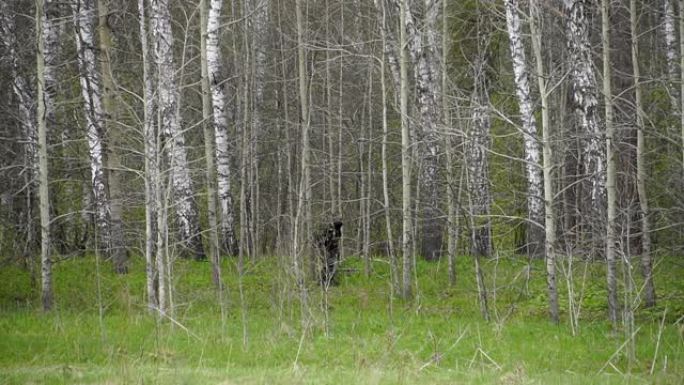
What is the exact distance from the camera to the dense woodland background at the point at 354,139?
12.7 meters

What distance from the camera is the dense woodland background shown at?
12656 mm

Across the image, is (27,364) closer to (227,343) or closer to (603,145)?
(227,343)

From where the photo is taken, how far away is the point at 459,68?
24.3m

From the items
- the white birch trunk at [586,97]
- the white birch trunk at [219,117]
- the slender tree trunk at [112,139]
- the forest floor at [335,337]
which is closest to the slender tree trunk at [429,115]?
the white birch trunk at [586,97]

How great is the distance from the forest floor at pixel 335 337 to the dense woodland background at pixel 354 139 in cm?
56

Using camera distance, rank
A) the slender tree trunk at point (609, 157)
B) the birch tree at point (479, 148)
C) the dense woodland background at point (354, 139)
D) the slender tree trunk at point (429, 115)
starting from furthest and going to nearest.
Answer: the slender tree trunk at point (429, 115) < the birch tree at point (479, 148) < the dense woodland background at point (354, 139) < the slender tree trunk at point (609, 157)

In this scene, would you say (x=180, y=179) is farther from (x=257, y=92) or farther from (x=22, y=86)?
(x=257, y=92)

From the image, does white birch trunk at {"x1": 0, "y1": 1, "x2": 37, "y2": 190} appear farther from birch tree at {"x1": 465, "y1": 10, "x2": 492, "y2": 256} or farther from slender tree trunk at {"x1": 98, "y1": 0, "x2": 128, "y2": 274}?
birch tree at {"x1": 465, "y1": 10, "x2": 492, "y2": 256}

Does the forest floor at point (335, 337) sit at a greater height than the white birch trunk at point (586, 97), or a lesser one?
lesser

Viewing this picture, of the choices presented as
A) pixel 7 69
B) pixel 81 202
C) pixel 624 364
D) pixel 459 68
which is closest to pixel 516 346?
pixel 624 364

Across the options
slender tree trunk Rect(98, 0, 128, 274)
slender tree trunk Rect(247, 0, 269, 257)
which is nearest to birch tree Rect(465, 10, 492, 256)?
slender tree trunk Rect(247, 0, 269, 257)

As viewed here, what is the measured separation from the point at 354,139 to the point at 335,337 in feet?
34.4

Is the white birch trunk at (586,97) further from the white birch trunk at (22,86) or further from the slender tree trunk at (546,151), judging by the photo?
the white birch trunk at (22,86)

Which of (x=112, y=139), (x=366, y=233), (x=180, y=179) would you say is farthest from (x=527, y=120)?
(x=112, y=139)
